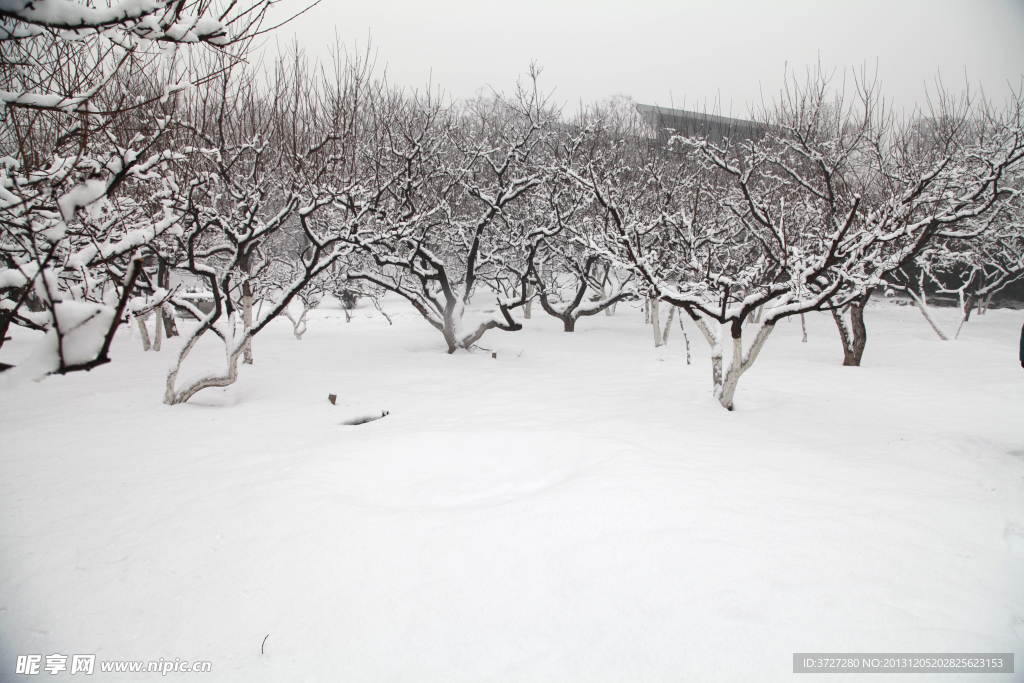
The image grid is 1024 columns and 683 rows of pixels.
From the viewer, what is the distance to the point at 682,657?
5.95ft

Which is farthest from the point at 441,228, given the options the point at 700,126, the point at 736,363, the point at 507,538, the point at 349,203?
the point at 700,126

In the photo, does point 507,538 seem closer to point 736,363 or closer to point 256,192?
point 736,363

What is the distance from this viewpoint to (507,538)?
255 centimetres

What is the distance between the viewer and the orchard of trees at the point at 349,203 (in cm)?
202

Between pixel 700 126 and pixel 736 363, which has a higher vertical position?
pixel 700 126

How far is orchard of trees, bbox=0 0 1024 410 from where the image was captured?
6.63 feet

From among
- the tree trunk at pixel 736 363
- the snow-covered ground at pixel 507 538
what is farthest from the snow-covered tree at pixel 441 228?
the tree trunk at pixel 736 363

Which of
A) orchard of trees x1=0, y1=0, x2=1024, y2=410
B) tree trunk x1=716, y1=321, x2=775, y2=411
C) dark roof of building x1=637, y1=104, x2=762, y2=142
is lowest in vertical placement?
tree trunk x1=716, y1=321, x2=775, y2=411

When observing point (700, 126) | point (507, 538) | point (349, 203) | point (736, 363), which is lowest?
point (507, 538)

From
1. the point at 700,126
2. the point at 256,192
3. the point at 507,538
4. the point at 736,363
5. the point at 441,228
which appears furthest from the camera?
the point at 700,126

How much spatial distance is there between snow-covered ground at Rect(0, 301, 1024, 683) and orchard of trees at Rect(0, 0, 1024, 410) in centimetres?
113

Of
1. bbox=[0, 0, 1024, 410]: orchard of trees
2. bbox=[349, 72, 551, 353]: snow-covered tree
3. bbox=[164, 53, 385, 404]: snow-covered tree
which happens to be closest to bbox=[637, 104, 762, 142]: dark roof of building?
bbox=[0, 0, 1024, 410]: orchard of trees

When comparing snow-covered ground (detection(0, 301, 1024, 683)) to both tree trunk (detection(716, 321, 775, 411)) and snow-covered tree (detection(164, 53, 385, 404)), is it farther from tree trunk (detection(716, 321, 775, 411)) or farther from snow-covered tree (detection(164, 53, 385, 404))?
snow-covered tree (detection(164, 53, 385, 404))

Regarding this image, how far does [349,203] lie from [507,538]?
19.9ft
